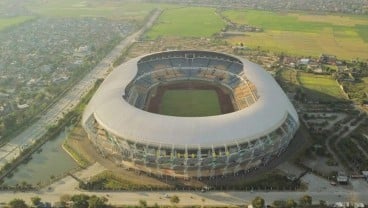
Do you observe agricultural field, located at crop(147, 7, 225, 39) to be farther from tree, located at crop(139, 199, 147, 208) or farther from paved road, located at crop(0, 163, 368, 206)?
tree, located at crop(139, 199, 147, 208)

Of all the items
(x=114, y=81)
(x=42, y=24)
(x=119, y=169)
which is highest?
(x=114, y=81)

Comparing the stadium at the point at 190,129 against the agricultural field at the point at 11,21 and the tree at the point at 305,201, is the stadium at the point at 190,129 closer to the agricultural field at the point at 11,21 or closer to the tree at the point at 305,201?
A: the tree at the point at 305,201

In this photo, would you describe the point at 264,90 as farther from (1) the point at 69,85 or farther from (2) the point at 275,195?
(1) the point at 69,85

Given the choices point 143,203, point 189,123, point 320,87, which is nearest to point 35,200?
point 143,203

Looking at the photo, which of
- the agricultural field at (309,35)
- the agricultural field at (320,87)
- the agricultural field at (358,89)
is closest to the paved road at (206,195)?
the agricultural field at (320,87)

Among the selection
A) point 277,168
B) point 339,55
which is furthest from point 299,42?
point 277,168

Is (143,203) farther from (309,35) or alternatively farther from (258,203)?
(309,35)
